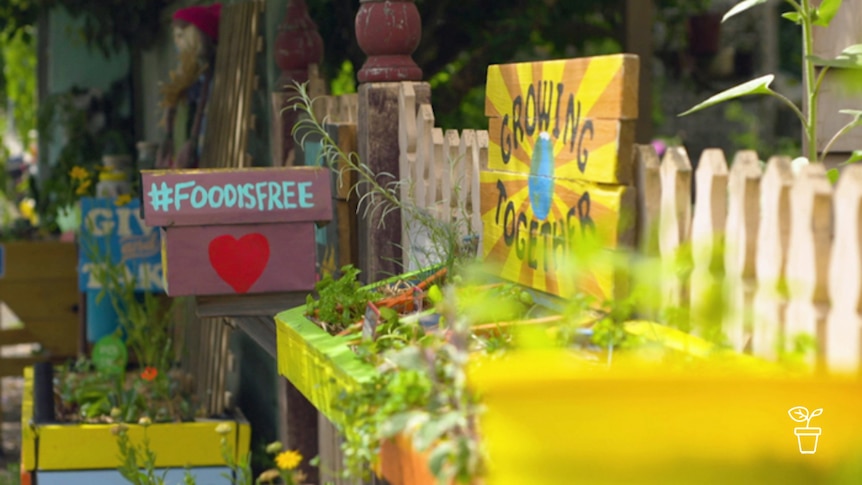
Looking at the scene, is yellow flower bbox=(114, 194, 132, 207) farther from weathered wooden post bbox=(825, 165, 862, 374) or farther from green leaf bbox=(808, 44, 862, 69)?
weathered wooden post bbox=(825, 165, 862, 374)

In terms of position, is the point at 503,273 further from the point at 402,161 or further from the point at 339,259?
the point at 339,259

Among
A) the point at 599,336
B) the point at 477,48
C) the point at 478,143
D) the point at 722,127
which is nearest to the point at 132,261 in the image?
the point at 477,48

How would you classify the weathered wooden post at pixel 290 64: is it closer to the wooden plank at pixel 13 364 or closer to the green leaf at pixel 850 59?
the green leaf at pixel 850 59

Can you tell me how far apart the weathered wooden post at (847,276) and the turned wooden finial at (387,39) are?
69.2 inches

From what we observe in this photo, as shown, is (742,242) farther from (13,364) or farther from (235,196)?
(13,364)

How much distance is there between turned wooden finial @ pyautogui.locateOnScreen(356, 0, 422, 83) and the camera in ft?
10.6

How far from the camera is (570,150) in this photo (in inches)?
85.7

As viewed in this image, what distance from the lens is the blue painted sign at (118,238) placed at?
552 cm

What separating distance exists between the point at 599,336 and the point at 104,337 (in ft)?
13.1

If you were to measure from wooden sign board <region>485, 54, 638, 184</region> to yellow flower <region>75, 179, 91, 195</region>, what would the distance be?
4333 millimetres

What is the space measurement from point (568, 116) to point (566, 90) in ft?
0.15

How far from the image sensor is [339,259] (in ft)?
11.8

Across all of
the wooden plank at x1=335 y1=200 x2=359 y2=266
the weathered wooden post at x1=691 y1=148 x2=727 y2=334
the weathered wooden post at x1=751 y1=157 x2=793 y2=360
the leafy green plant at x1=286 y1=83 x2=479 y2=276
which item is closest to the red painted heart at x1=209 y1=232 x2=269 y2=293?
the leafy green plant at x1=286 y1=83 x2=479 y2=276

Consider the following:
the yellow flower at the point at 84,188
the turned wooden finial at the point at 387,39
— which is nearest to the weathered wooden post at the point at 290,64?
the turned wooden finial at the point at 387,39
